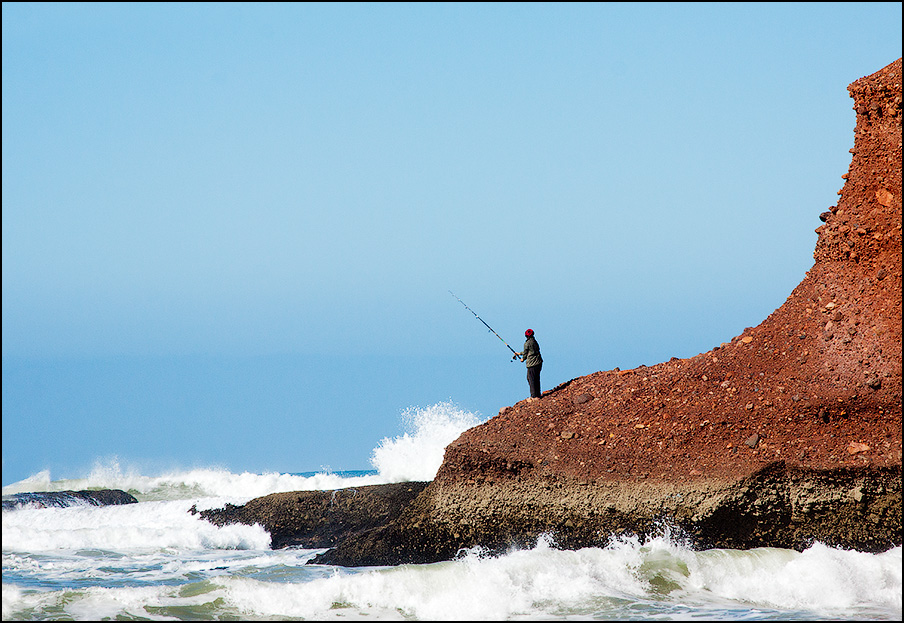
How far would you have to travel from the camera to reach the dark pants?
66.4 ft

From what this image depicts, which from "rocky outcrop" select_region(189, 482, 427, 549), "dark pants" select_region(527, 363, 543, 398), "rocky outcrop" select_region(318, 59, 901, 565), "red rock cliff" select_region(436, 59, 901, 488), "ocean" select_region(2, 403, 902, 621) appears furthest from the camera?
"rocky outcrop" select_region(189, 482, 427, 549)

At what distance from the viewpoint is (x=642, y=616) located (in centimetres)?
1322

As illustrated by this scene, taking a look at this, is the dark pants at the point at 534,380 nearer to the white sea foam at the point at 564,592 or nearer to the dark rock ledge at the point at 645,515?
the dark rock ledge at the point at 645,515

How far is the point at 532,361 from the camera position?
20516mm

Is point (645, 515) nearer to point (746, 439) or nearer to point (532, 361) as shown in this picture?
point (746, 439)

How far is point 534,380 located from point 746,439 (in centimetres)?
544

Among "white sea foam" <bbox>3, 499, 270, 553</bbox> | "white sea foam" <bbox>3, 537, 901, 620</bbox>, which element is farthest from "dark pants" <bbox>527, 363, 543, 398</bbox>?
"white sea foam" <bbox>3, 499, 270, 553</bbox>

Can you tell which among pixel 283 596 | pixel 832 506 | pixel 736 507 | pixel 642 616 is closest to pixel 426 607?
pixel 283 596

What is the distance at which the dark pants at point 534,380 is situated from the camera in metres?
20.2

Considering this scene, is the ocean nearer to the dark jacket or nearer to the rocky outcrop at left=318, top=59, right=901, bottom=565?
the rocky outcrop at left=318, top=59, right=901, bottom=565

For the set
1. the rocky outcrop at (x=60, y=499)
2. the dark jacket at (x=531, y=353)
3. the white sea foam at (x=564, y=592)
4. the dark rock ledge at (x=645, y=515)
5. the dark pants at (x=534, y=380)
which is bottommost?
the white sea foam at (x=564, y=592)

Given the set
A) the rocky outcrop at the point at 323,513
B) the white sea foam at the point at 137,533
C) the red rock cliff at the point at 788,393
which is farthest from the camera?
the white sea foam at the point at 137,533

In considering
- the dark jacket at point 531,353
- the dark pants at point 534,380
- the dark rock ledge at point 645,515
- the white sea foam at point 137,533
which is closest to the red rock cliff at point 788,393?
the dark rock ledge at point 645,515

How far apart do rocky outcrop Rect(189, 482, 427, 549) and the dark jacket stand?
13.5 feet
